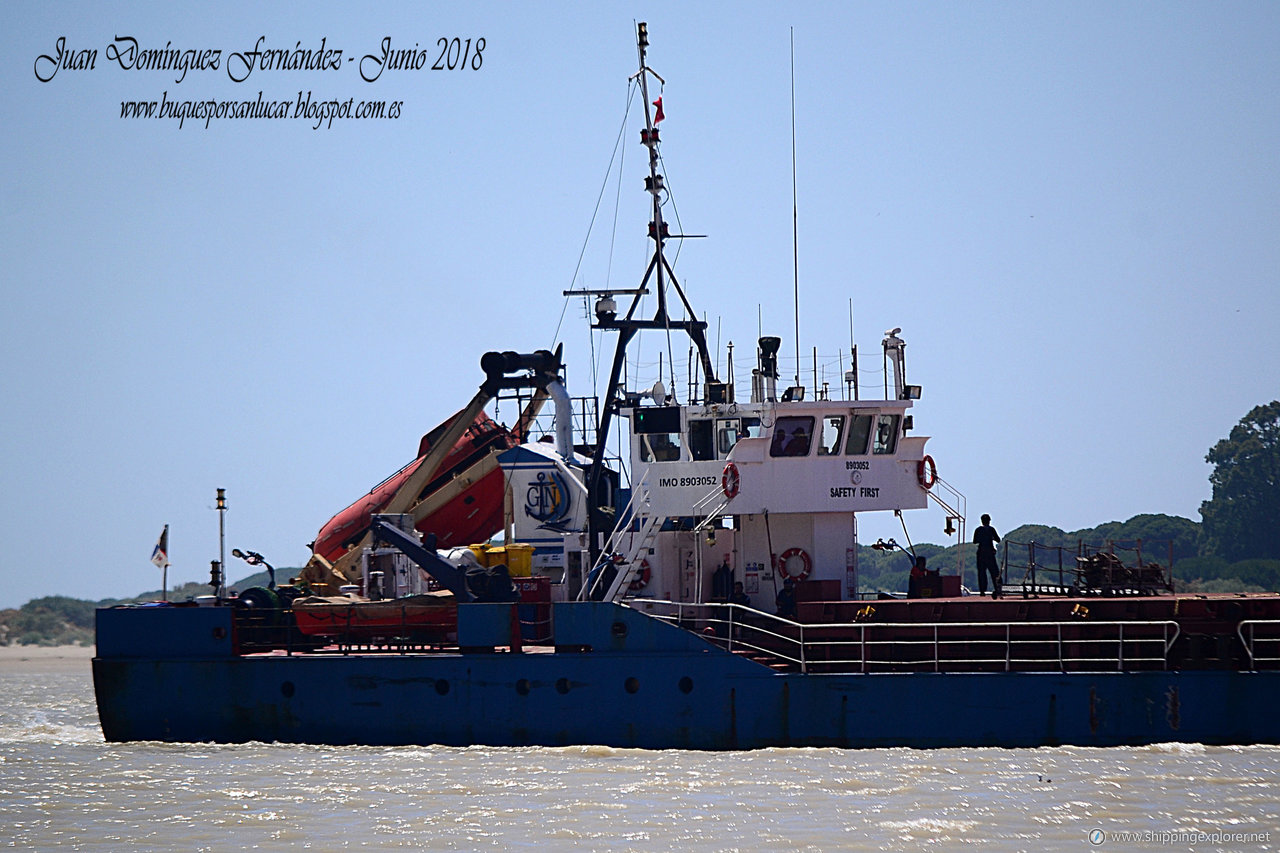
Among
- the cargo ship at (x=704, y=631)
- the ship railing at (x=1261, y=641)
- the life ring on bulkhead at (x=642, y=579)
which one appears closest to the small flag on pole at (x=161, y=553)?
the cargo ship at (x=704, y=631)

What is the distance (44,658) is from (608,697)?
43.3m

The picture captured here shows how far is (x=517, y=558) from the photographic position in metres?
24.5

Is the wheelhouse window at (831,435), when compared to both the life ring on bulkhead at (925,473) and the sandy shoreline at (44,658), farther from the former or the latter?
the sandy shoreline at (44,658)

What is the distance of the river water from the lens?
15.4m

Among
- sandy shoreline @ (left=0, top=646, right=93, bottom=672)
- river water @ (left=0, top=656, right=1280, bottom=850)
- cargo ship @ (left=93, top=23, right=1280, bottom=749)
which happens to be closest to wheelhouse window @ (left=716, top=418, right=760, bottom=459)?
cargo ship @ (left=93, top=23, right=1280, bottom=749)

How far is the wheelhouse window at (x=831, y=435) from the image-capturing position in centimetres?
2216

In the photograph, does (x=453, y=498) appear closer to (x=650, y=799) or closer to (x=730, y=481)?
(x=730, y=481)

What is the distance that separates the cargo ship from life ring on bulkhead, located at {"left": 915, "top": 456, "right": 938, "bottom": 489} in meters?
0.03

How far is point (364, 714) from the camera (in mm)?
21812

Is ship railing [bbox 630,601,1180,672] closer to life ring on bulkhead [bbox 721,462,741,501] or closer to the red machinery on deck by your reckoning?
life ring on bulkhead [bbox 721,462,741,501]

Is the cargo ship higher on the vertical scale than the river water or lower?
higher

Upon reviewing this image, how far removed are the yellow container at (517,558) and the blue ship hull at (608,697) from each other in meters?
2.75

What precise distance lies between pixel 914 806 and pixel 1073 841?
6.63 ft

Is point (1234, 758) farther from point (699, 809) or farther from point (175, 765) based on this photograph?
point (175, 765)
